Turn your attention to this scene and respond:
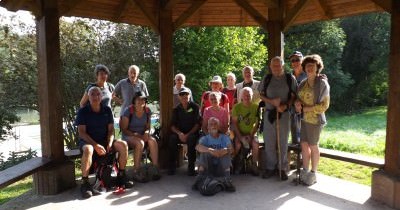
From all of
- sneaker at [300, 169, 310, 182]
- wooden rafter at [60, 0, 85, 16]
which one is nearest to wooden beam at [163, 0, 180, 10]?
wooden rafter at [60, 0, 85, 16]

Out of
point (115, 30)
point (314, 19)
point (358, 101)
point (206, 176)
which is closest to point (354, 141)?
point (314, 19)

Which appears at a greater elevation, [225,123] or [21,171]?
[225,123]

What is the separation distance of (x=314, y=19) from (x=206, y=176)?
142 inches

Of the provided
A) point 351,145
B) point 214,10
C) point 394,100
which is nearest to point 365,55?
point 351,145

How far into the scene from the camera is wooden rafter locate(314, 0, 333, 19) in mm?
6045

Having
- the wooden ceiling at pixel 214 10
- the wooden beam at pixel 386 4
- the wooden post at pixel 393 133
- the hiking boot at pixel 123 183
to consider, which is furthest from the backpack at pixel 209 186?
the wooden beam at pixel 386 4

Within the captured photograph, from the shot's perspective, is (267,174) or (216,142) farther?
(267,174)

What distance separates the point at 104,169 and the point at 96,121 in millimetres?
653

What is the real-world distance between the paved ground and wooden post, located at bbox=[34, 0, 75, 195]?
21cm

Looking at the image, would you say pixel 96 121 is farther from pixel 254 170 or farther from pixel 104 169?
pixel 254 170

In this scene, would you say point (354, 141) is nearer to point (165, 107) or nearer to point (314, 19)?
point (314, 19)

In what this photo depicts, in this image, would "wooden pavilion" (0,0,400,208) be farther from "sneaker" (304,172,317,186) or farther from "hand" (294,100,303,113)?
"hand" (294,100,303,113)

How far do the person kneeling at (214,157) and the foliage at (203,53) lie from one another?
7.24m

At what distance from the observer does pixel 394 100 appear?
427 centimetres
